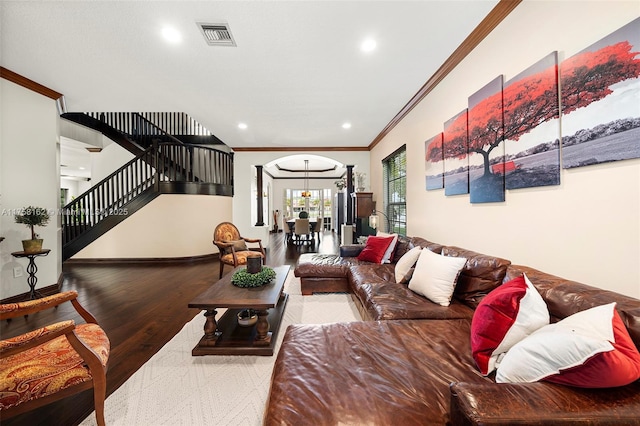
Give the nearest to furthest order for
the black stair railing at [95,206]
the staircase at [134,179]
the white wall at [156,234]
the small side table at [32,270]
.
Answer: the small side table at [32,270]
the black stair railing at [95,206]
the staircase at [134,179]
the white wall at [156,234]

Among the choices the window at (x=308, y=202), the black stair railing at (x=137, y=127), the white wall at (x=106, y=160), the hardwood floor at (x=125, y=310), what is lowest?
the hardwood floor at (x=125, y=310)

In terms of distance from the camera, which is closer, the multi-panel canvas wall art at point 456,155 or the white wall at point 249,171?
the multi-panel canvas wall art at point 456,155

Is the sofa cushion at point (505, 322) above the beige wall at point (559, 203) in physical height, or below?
below

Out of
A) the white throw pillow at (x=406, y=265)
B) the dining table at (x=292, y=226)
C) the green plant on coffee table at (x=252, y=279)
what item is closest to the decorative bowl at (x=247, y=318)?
the green plant on coffee table at (x=252, y=279)

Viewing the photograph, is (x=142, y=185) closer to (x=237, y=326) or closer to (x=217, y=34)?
(x=217, y=34)

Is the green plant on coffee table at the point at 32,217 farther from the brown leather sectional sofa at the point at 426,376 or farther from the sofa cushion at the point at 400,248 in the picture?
the sofa cushion at the point at 400,248

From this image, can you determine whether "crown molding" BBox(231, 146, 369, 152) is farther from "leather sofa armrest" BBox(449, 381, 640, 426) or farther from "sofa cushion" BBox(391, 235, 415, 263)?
"leather sofa armrest" BBox(449, 381, 640, 426)

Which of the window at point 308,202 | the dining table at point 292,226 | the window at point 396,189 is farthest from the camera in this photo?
the window at point 308,202

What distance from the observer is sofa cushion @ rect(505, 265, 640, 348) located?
1.00 metres

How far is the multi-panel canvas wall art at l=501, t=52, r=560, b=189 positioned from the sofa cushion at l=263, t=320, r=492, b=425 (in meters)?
1.18

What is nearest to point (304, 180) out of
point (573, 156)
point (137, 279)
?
point (137, 279)

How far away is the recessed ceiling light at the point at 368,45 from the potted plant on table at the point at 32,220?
14.5 ft

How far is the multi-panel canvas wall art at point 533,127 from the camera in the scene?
159 cm

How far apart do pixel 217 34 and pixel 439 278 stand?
300 cm
